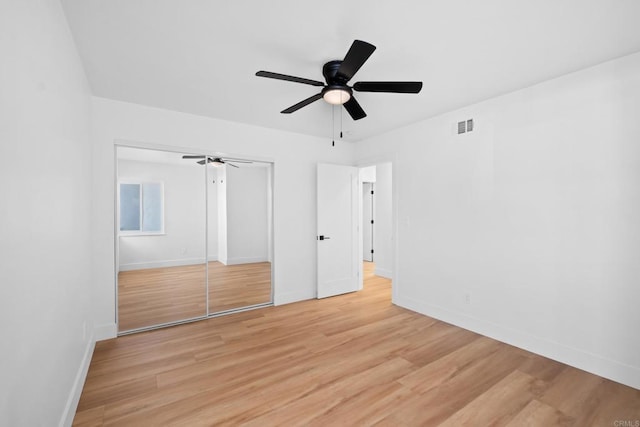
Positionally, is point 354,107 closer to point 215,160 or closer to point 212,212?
point 215,160

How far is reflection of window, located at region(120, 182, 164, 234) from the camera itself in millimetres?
3326

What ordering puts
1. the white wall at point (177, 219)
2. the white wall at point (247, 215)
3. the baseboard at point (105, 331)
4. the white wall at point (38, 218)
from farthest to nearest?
the white wall at point (247, 215), the white wall at point (177, 219), the baseboard at point (105, 331), the white wall at point (38, 218)

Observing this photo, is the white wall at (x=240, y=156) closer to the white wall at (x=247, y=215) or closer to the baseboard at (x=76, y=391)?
the white wall at (x=247, y=215)

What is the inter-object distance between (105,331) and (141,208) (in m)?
1.44

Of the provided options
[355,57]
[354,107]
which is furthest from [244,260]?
[355,57]

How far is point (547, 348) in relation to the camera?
272 centimetres

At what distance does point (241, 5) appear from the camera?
1.76 m

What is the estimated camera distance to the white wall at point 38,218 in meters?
1.02

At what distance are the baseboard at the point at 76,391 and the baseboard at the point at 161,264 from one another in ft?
2.89

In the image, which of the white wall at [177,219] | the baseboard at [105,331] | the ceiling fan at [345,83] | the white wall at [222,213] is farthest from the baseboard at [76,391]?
the ceiling fan at [345,83]

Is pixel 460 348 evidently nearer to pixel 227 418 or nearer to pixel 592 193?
pixel 592 193

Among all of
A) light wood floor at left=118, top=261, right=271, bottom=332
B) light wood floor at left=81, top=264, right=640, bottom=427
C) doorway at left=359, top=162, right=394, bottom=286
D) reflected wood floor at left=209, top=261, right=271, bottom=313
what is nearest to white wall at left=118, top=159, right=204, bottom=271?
light wood floor at left=118, top=261, right=271, bottom=332

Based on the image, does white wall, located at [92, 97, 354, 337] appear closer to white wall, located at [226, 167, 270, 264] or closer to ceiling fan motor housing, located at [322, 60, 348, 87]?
white wall, located at [226, 167, 270, 264]

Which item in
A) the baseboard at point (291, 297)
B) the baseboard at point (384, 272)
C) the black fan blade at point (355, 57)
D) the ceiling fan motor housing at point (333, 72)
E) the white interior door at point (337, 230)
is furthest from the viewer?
the baseboard at point (384, 272)
